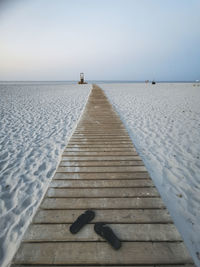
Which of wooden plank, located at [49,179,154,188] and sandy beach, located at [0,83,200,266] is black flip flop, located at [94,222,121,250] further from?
sandy beach, located at [0,83,200,266]

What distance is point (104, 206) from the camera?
1579 mm

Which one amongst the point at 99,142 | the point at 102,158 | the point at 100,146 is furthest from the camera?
the point at 99,142

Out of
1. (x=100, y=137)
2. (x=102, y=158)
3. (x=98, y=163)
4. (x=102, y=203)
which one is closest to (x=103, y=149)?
(x=102, y=158)

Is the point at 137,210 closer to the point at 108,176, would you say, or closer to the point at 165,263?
the point at 165,263

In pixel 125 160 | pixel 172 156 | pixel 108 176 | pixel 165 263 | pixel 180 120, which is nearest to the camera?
pixel 165 263

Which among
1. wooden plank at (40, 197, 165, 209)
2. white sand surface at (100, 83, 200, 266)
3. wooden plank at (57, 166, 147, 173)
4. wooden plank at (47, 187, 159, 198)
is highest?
wooden plank at (40, 197, 165, 209)

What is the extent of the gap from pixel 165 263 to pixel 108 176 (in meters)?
1.17

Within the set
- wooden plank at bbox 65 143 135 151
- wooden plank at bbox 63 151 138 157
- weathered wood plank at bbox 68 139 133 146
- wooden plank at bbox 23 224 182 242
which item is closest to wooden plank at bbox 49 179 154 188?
wooden plank at bbox 23 224 182 242

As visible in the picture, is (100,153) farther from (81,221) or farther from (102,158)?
(81,221)

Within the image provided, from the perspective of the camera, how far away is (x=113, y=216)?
1.46m

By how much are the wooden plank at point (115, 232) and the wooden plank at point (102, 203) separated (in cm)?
22

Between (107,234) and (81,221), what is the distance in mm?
289

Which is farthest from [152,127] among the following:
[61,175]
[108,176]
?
[61,175]

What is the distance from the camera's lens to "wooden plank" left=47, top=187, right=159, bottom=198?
175cm
